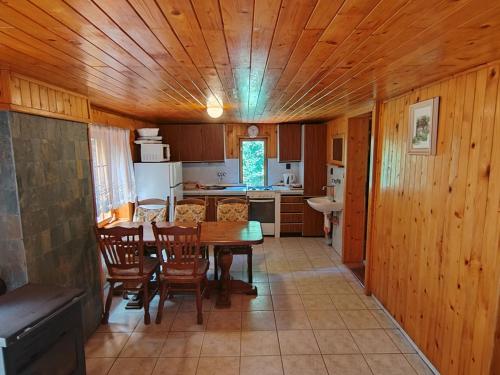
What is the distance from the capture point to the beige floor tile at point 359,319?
9.48ft

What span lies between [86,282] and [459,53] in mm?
3170

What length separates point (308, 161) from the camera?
5.54 metres

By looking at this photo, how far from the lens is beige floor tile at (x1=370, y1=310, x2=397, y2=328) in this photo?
2.90 metres

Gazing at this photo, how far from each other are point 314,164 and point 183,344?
3846 millimetres

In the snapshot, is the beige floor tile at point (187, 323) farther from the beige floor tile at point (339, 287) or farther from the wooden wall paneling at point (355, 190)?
the wooden wall paneling at point (355, 190)

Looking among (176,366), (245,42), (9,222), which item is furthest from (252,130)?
(245,42)

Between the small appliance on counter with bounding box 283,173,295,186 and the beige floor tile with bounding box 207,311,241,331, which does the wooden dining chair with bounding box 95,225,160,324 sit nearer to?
the beige floor tile with bounding box 207,311,241,331

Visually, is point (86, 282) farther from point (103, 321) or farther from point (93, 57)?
point (93, 57)

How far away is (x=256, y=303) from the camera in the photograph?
10.9 ft

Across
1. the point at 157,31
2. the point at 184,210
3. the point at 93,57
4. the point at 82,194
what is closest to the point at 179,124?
the point at 184,210

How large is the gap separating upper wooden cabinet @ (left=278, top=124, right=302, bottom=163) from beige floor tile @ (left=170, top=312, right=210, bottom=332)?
3.53 metres

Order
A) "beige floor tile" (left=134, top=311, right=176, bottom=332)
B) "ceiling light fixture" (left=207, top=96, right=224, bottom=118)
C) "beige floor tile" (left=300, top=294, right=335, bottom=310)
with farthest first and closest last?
"beige floor tile" (left=300, top=294, right=335, bottom=310)
"ceiling light fixture" (left=207, top=96, right=224, bottom=118)
"beige floor tile" (left=134, top=311, right=176, bottom=332)

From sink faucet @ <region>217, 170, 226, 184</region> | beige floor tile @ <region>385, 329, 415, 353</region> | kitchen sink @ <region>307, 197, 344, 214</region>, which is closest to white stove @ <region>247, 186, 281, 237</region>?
sink faucet @ <region>217, 170, 226, 184</region>

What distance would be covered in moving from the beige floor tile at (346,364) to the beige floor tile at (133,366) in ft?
4.60
